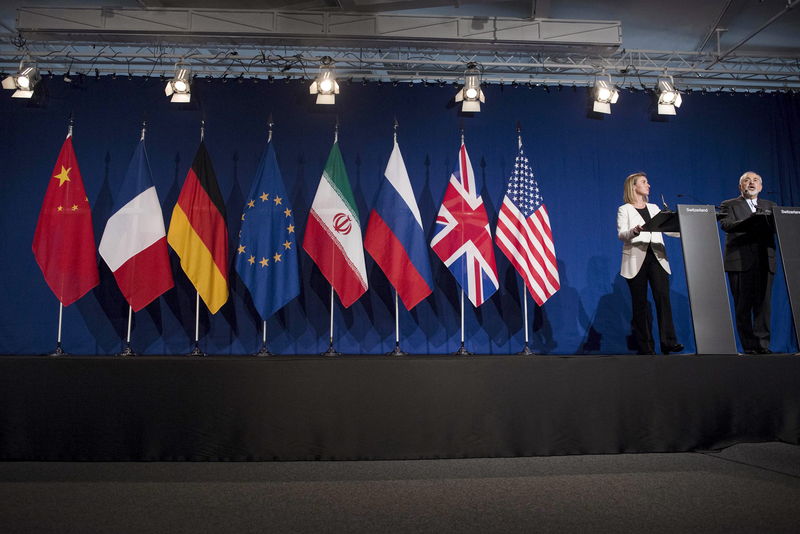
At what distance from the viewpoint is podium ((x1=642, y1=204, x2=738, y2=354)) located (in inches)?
127

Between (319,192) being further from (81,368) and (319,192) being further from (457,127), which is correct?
(81,368)

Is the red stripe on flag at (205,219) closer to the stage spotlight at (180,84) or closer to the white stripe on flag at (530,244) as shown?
the stage spotlight at (180,84)

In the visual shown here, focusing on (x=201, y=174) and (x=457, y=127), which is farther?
(x=457, y=127)

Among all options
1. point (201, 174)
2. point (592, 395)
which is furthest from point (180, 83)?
point (592, 395)

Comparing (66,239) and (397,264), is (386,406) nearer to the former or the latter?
(397,264)

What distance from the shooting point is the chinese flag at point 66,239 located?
4.42 m

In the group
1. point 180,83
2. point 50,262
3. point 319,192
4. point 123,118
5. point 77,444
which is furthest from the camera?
point 123,118

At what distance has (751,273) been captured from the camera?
3.78m

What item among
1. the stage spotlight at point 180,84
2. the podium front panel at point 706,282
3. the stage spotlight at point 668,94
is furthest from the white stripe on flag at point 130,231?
the stage spotlight at point 668,94

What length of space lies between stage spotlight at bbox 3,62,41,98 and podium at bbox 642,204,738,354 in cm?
558

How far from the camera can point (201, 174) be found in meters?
4.75

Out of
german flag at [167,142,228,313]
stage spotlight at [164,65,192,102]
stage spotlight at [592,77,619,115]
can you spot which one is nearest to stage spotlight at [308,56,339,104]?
stage spotlight at [164,65,192,102]

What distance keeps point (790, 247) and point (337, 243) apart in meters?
3.21

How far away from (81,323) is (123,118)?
A: 212 centimetres
